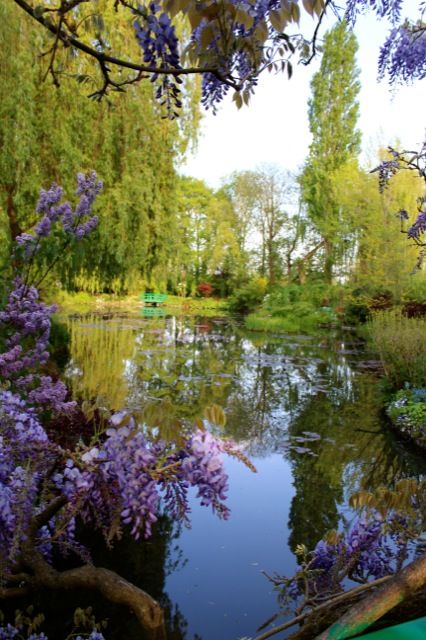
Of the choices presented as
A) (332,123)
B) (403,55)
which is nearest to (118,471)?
(403,55)

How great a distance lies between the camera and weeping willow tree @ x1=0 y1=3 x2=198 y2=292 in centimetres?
717

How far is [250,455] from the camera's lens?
6.03 metres

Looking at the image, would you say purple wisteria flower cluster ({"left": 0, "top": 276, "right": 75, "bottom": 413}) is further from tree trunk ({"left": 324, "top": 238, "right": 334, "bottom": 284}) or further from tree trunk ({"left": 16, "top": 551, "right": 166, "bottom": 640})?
tree trunk ({"left": 324, "top": 238, "right": 334, "bottom": 284})

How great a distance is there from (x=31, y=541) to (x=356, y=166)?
27.9 m

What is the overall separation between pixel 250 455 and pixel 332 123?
28.2 meters

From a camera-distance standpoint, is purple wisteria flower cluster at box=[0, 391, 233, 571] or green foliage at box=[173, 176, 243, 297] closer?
purple wisteria flower cluster at box=[0, 391, 233, 571]

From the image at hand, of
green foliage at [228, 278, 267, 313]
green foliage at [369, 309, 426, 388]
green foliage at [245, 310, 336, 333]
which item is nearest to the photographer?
green foliage at [369, 309, 426, 388]

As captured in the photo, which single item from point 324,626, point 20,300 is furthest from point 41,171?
point 324,626

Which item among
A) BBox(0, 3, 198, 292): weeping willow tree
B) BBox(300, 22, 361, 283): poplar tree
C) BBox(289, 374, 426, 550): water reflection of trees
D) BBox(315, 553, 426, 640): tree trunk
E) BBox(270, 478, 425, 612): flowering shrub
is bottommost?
BBox(289, 374, 426, 550): water reflection of trees

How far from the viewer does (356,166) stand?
27406mm

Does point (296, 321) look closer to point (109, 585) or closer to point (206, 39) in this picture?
point (109, 585)

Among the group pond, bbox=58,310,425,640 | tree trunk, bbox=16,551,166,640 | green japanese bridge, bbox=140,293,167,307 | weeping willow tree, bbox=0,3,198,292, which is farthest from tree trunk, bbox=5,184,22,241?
green japanese bridge, bbox=140,293,167,307

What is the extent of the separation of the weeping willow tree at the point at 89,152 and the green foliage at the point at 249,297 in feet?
64.8

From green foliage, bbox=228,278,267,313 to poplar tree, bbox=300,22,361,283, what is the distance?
168 inches
